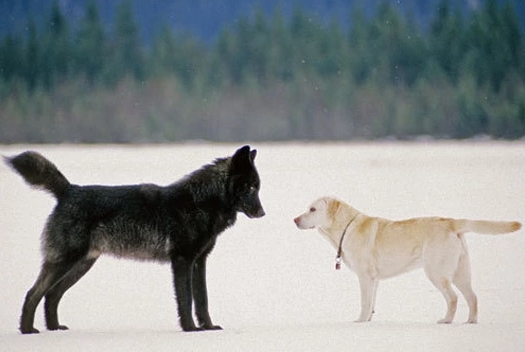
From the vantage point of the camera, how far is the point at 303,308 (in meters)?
7.70

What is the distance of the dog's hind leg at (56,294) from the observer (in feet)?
21.4

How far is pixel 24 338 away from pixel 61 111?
20.0 meters

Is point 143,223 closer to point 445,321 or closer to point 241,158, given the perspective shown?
point 241,158

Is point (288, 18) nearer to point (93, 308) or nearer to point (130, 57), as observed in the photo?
point (130, 57)

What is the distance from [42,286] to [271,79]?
25.6 meters

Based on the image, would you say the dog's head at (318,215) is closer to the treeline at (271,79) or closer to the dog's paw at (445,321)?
the dog's paw at (445,321)

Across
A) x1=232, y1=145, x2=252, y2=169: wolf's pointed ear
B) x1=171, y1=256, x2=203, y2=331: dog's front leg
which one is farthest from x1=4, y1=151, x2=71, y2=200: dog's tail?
x1=232, y1=145, x2=252, y2=169: wolf's pointed ear

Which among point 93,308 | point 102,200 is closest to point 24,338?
point 102,200

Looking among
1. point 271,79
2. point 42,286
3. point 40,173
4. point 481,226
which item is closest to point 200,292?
point 42,286

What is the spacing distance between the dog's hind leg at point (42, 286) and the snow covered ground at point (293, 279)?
12cm

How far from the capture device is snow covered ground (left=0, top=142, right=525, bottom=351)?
5.91 meters

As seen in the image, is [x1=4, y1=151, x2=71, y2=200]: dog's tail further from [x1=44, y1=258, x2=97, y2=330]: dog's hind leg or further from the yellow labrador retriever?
the yellow labrador retriever

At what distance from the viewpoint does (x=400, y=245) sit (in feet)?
21.4

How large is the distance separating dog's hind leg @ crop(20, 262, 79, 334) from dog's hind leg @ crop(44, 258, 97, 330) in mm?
295
